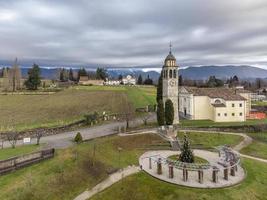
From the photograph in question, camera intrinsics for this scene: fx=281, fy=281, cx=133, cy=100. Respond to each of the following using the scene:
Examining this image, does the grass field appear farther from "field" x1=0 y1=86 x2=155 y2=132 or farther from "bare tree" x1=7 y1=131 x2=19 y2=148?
"field" x1=0 y1=86 x2=155 y2=132

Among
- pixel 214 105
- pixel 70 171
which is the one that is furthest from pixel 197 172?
pixel 214 105

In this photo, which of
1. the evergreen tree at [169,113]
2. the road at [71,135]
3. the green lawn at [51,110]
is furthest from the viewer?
the green lawn at [51,110]

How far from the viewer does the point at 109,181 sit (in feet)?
80.8

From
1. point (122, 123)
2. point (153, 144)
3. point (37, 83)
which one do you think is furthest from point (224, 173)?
point (37, 83)

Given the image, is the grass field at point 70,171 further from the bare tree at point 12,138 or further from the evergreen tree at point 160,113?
the evergreen tree at point 160,113

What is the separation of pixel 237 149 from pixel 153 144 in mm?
11330

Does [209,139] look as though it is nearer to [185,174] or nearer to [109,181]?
[185,174]

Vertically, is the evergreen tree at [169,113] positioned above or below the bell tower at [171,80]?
below

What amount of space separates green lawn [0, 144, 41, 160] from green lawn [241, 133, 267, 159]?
84.7 ft

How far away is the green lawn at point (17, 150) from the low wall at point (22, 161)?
130 inches

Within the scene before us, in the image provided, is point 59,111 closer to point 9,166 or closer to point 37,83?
point 9,166

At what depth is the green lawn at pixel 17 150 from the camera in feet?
88.6

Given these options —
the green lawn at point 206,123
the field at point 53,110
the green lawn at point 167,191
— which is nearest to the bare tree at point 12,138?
the field at point 53,110

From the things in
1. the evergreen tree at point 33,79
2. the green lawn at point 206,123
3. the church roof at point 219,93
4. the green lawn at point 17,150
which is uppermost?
the evergreen tree at point 33,79
